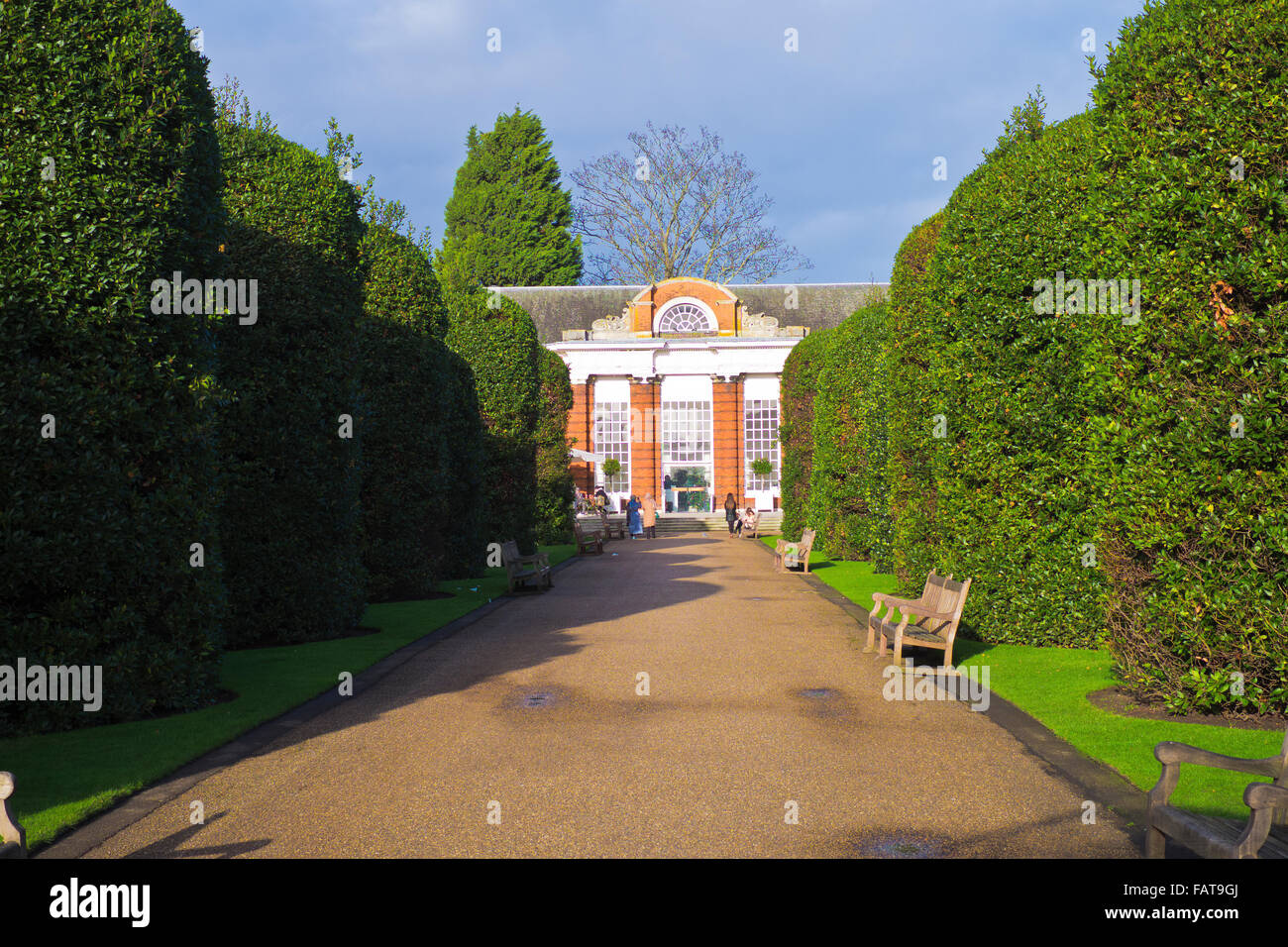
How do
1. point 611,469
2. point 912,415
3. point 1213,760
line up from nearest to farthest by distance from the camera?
1. point 1213,760
2. point 912,415
3. point 611,469

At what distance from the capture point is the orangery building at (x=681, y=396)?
150 feet

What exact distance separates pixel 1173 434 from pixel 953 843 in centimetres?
400

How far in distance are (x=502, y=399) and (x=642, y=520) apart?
13.6 m

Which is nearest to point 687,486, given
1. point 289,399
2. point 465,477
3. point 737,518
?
point 737,518

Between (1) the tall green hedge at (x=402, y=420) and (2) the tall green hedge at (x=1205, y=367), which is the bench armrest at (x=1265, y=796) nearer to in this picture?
(2) the tall green hedge at (x=1205, y=367)

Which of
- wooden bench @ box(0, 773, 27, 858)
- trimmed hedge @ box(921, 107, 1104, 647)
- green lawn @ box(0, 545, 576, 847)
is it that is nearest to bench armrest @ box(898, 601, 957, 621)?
trimmed hedge @ box(921, 107, 1104, 647)

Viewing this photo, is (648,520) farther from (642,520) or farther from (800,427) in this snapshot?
(800,427)

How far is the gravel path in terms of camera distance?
16.4 ft

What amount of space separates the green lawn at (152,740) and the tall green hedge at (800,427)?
58.7 feet

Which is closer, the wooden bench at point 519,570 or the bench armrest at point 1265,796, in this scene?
the bench armrest at point 1265,796

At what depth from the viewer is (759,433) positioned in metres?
46.2

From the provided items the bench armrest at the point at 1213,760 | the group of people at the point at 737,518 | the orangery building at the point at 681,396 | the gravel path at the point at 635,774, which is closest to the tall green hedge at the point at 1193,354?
the gravel path at the point at 635,774

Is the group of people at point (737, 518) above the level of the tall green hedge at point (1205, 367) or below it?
below
